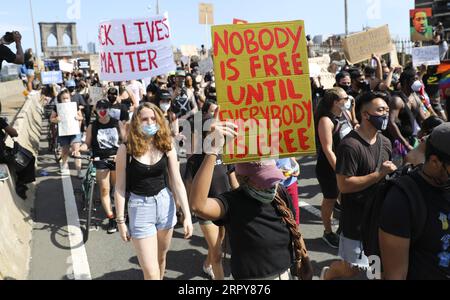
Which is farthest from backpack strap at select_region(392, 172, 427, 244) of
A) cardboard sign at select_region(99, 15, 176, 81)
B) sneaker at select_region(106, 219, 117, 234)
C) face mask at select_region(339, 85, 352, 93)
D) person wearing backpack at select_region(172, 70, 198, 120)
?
person wearing backpack at select_region(172, 70, 198, 120)

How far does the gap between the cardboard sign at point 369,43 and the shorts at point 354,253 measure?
629 centimetres

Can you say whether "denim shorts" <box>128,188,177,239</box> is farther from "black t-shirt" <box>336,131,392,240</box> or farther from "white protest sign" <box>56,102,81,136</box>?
"white protest sign" <box>56,102,81,136</box>

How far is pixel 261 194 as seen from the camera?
106 inches

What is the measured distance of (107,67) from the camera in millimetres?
5715

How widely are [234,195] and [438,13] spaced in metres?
53.0

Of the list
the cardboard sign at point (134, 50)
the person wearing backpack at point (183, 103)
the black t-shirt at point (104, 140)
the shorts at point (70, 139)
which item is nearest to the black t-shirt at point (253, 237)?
the cardboard sign at point (134, 50)

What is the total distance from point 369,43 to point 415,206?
7.60m

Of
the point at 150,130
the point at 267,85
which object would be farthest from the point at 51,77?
the point at 267,85

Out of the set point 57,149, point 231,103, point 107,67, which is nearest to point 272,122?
point 231,103

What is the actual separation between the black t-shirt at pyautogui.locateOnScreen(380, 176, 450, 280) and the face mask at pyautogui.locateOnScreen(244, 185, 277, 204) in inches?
28.6

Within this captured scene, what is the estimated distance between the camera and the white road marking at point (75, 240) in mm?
4691

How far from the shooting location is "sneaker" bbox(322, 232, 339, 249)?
16.6ft

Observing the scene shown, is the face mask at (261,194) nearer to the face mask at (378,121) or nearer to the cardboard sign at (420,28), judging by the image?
the face mask at (378,121)

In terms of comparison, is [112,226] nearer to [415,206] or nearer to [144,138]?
[144,138]
